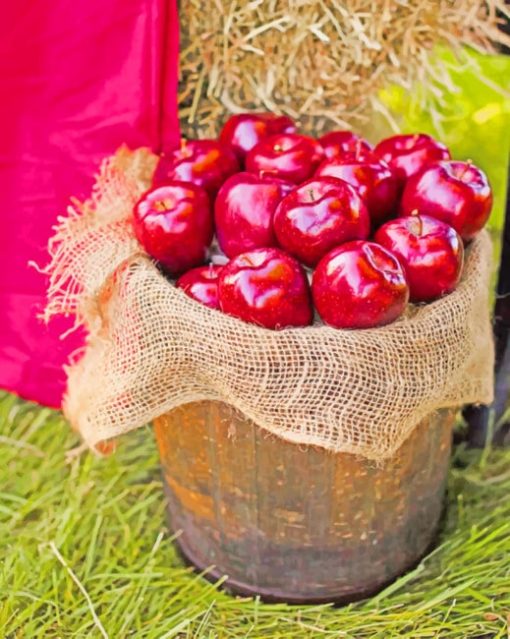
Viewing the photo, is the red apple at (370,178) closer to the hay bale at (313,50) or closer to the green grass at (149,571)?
the hay bale at (313,50)

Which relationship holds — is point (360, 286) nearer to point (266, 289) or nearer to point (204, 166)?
point (266, 289)

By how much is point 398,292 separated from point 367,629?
70 centimetres

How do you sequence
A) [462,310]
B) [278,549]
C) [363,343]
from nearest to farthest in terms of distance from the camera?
[363,343], [462,310], [278,549]

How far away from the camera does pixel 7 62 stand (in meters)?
1.91

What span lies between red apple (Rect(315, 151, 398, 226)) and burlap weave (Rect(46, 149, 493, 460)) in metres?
0.20

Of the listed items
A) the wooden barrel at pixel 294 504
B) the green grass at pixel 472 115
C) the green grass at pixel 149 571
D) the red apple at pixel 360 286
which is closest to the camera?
the red apple at pixel 360 286

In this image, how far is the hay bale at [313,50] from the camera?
1920 mm

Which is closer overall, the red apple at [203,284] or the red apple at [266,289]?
the red apple at [266,289]

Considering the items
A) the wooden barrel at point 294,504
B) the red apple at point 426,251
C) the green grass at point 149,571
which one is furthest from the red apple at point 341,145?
the green grass at point 149,571

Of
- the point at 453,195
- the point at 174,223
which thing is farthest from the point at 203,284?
the point at 453,195

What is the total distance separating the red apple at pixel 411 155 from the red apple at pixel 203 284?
0.44 metres

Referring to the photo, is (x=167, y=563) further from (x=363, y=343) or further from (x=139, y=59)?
(x=139, y=59)

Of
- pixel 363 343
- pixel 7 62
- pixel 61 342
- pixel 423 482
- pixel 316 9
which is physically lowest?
pixel 61 342

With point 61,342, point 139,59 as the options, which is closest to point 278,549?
point 61,342
